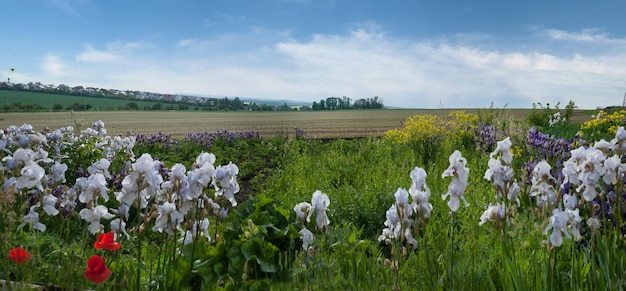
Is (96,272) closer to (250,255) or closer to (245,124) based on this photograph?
(250,255)

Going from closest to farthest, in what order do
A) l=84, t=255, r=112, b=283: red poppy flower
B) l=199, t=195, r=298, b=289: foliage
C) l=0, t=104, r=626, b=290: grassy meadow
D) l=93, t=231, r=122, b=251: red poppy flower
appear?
1. l=84, t=255, r=112, b=283: red poppy flower
2. l=93, t=231, r=122, b=251: red poppy flower
3. l=0, t=104, r=626, b=290: grassy meadow
4. l=199, t=195, r=298, b=289: foliage

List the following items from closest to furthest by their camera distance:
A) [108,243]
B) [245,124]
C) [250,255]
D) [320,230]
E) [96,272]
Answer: [96,272] < [108,243] < [320,230] < [250,255] < [245,124]

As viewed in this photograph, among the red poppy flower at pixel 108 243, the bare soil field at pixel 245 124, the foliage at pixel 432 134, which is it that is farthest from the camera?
the bare soil field at pixel 245 124

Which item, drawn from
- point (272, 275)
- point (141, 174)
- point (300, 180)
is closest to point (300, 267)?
point (272, 275)

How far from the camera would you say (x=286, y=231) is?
3.51m

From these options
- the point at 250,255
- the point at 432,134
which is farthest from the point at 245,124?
the point at 250,255

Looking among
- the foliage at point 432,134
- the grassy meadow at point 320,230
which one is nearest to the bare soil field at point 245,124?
the foliage at point 432,134

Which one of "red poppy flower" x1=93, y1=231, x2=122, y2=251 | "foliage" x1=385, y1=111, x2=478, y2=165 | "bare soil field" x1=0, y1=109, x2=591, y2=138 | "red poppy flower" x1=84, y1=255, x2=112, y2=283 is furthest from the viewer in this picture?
"bare soil field" x1=0, y1=109, x2=591, y2=138

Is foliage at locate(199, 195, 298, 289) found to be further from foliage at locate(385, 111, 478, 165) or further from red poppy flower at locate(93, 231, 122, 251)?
foliage at locate(385, 111, 478, 165)

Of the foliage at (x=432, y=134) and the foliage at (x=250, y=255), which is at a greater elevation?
the foliage at (x=432, y=134)

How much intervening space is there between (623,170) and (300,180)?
455 cm

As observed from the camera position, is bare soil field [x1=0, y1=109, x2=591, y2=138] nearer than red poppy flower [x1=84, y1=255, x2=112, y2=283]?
No

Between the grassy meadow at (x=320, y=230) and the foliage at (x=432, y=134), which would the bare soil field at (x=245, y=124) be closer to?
the foliage at (x=432, y=134)

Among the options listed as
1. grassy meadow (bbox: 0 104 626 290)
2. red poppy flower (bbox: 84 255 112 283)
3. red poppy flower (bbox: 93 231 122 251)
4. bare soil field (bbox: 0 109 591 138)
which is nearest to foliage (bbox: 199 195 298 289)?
grassy meadow (bbox: 0 104 626 290)
